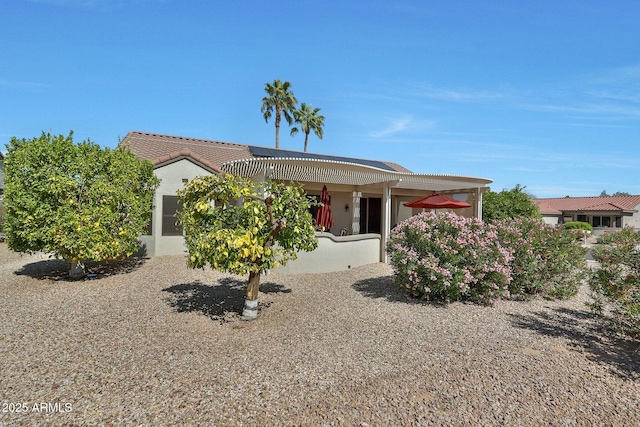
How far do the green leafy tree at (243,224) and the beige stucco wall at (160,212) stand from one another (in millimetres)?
6412

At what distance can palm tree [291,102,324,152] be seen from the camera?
35.1 m

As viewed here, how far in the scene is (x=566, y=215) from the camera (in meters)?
41.3

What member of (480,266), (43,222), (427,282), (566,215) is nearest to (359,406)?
(427,282)

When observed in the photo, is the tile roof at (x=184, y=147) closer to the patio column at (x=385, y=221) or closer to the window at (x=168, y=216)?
the window at (x=168, y=216)

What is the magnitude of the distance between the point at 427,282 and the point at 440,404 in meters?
3.94

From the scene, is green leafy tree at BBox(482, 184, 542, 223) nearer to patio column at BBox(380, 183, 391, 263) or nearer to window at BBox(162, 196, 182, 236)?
patio column at BBox(380, 183, 391, 263)

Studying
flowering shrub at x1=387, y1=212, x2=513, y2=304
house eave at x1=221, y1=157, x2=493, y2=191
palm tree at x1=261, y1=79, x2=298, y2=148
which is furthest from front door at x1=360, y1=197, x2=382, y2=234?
palm tree at x1=261, y1=79, x2=298, y2=148

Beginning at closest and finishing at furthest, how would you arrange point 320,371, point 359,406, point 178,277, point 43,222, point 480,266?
1. point 359,406
2. point 320,371
3. point 480,266
4. point 43,222
5. point 178,277

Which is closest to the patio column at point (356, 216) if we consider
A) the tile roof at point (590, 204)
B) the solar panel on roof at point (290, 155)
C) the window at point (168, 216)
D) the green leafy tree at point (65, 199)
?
the solar panel on roof at point (290, 155)

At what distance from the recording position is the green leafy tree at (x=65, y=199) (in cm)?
844

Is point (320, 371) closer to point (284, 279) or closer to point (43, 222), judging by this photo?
point (284, 279)

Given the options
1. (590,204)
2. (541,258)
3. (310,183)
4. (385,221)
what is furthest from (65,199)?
(590,204)

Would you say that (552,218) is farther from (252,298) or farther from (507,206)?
(252,298)

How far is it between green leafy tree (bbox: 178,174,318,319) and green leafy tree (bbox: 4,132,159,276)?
11.9ft
